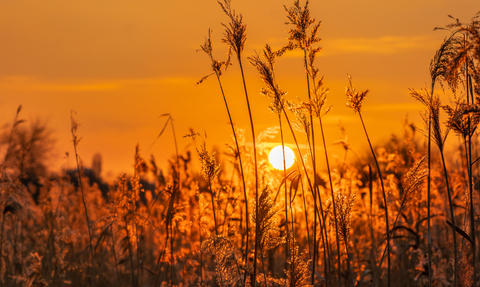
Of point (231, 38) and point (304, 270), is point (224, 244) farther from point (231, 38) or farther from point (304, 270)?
point (231, 38)

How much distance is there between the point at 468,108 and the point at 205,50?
4.53ft

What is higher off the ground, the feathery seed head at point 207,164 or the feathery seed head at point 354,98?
the feathery seed head at point 354,98

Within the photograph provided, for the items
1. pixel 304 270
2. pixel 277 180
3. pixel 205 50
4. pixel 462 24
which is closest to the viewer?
pixel 462 24

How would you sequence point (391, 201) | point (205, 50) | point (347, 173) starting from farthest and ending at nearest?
point (391, 201)
point (347, 173)
point (205, 50)

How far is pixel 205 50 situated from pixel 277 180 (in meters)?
1.81

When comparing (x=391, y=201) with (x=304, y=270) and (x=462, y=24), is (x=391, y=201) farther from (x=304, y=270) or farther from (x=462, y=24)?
(x=462, y=24)

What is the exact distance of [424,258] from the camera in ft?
12.3

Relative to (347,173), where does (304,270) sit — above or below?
below

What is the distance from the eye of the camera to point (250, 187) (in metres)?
4.72

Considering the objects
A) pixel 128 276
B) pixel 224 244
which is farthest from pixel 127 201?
pixel 128 276

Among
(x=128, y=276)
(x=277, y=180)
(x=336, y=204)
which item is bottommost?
(x=128, y=276)

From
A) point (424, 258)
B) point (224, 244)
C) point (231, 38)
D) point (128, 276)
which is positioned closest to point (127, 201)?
point (224, 244)

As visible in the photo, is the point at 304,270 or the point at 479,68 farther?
the point at 304,270

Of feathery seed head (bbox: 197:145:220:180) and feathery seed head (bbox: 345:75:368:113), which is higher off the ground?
feathery seed head (bbox: 345:75:368:113)
